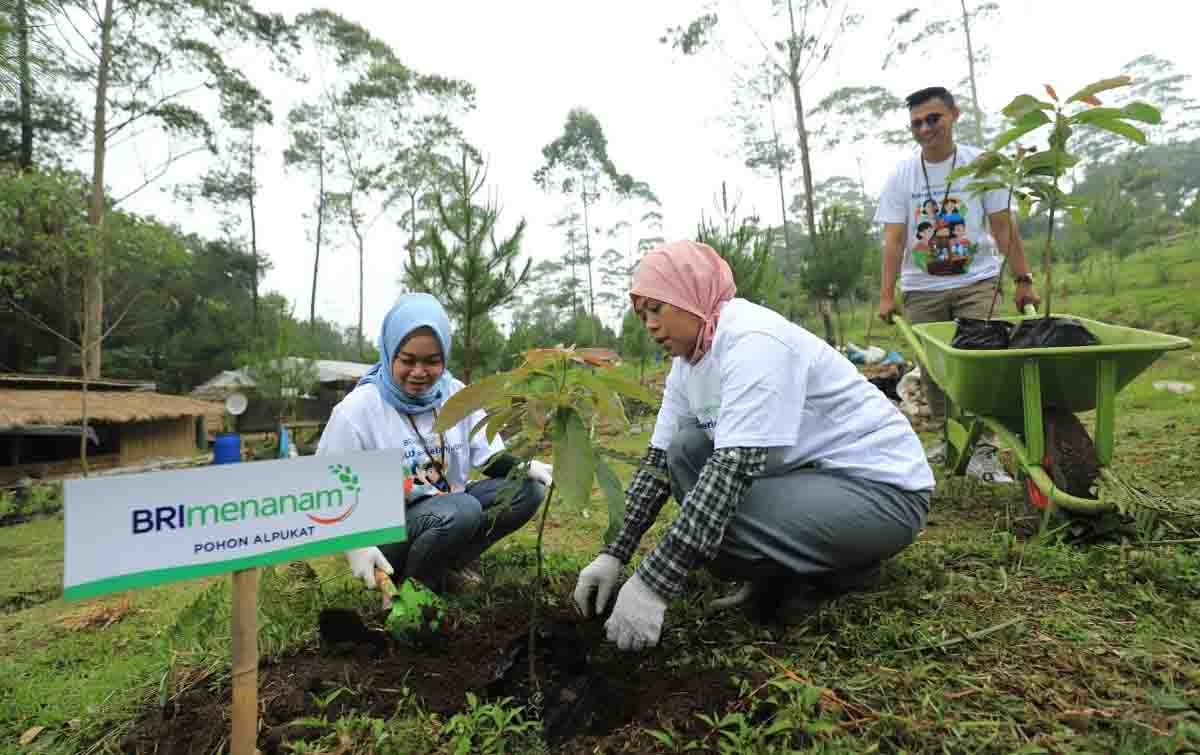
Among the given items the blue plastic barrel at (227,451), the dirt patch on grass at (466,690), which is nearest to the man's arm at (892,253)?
the dirt patch on grass at (466,690)

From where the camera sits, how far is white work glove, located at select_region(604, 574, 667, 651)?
4.71 feet

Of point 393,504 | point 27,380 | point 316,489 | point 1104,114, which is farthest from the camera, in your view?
point 27,380

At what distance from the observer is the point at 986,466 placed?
119 inches

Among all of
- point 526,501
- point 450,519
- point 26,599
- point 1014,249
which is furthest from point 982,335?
point 26,599

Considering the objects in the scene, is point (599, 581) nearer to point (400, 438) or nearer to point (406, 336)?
point (400, 438)

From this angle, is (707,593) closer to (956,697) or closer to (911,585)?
(911,585)

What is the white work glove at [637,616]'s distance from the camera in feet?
4.71

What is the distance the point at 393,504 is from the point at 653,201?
31.7m

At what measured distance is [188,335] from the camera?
23531 millimetres

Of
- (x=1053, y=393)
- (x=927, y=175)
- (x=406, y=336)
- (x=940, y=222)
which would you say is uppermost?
(x=927, y=175)

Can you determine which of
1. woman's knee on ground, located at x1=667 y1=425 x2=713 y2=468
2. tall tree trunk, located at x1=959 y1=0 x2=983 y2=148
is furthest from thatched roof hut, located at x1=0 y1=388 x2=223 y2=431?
tall tree trunk, located at x1=959 y1=0 x2=983 y2=148

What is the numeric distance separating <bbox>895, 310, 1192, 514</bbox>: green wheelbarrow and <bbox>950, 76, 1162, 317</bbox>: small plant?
0.71 feet

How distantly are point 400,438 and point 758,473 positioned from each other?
1295 millimetres

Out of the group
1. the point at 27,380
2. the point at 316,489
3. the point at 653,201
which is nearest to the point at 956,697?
the point at 316,489
